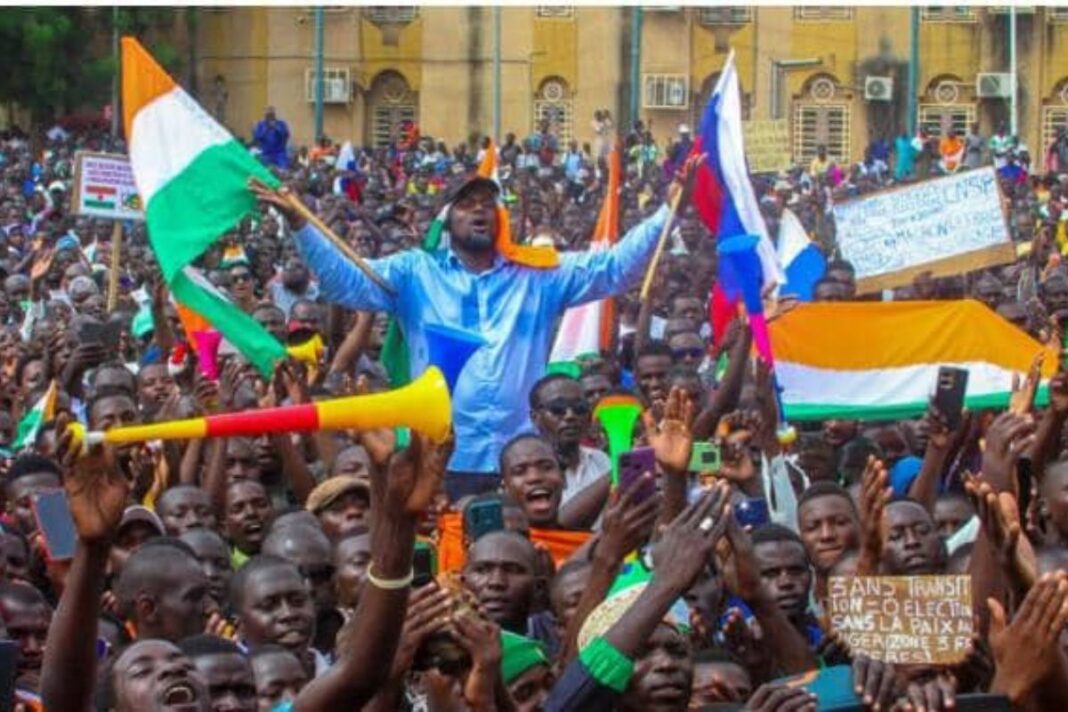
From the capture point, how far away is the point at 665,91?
140 ft

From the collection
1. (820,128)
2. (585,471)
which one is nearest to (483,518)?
(585,471)

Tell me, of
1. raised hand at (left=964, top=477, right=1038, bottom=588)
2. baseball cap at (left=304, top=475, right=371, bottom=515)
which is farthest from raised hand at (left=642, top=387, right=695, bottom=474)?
baseball cap at (left=304, top=475, right=371, bottom=515)

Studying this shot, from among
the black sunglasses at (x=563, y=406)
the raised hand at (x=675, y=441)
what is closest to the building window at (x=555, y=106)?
the black sunglasses at (x=563, y=406)

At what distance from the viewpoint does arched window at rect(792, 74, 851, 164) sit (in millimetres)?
42125

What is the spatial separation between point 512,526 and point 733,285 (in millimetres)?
3554

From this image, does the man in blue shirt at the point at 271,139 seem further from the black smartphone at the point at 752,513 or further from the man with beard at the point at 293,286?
the black smartphone at the point at 752,513

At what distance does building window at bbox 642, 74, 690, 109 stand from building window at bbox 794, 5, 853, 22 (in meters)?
2.22

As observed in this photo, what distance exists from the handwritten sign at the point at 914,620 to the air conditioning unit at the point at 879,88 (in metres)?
36.8

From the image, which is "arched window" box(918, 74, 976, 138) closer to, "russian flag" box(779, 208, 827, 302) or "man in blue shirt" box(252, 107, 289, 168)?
"man in blue shirt" box(252, 107, 289, 168)

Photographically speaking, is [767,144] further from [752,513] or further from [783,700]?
[783,700]

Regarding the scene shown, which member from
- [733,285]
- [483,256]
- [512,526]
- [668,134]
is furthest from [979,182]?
[668,134]

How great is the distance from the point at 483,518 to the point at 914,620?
6.30 ft

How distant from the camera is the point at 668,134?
140 ft

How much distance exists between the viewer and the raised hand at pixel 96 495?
4.60 meters
